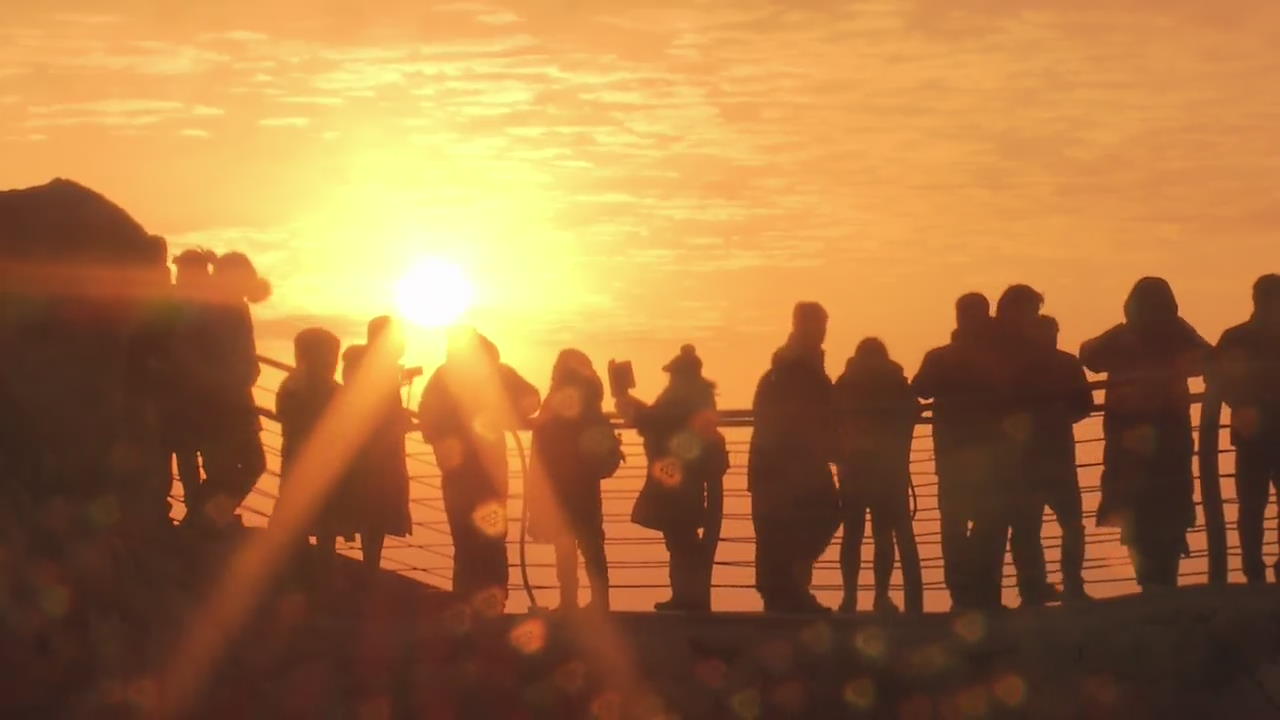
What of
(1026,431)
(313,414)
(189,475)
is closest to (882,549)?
(1026,431)

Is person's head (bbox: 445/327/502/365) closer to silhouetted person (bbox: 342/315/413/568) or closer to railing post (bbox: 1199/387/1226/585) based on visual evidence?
silhouetted person (bbox: 342/315/413/568)

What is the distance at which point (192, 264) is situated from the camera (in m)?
14.4

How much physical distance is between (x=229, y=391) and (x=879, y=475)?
142 inches

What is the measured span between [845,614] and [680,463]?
4.72 ft

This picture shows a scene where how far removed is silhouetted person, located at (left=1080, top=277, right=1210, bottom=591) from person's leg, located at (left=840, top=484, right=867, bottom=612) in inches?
53.9

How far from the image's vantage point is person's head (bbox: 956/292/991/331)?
14391mm

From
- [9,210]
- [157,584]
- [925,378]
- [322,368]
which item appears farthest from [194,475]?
[925,378]

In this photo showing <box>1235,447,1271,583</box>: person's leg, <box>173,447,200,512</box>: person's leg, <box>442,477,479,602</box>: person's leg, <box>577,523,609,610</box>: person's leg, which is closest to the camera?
<box>1235,447,1271,583</box>: person's leg

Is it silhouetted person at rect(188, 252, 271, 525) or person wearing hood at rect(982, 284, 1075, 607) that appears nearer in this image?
silhouetted person at rect(188, 252, 271, 525)

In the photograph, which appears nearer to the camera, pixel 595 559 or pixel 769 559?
pixel 769 559

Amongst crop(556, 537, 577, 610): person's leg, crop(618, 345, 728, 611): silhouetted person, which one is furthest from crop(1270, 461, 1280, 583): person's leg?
crop(556, 537, 577, 610): person's leg

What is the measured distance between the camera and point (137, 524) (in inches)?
486

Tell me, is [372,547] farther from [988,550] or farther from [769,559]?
[988,550]

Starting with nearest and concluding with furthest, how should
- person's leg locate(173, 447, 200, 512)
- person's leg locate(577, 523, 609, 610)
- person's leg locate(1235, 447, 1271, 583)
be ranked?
person's leg locate(1235, 447, 1271, 583) → person's leg locate(173, 447, 200, 512) → person's leg locate(577, 523, 609, 610)
